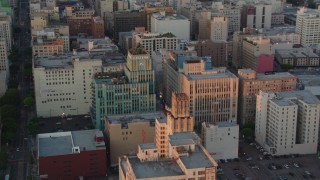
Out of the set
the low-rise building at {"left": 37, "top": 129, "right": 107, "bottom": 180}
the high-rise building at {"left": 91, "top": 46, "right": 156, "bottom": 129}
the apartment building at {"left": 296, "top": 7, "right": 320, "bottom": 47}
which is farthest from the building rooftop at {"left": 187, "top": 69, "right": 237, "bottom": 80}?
the apartment building at {"left": 296, "top": 7, "right": 320, "bottom": 47}

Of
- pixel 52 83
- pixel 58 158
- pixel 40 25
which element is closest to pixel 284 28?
pixel 40 25

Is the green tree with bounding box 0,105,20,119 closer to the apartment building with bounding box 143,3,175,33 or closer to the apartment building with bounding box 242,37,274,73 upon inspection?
the apartment building with bounding box 242,37,274,73

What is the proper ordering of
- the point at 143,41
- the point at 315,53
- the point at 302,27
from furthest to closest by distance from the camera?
the point at 302,27 → the point at 315,53 → the point at 143,41

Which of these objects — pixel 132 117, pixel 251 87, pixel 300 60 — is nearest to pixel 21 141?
pixel 132 117

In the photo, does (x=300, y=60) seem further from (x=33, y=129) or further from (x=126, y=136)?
(x=33, y=129)

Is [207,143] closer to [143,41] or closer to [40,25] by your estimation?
[143,41]

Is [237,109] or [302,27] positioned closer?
[237,109]
